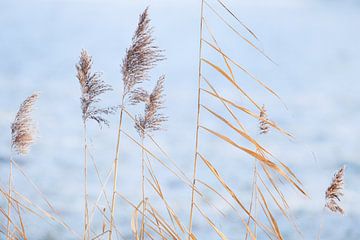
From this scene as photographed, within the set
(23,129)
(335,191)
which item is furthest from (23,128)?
Answer: (335,191)

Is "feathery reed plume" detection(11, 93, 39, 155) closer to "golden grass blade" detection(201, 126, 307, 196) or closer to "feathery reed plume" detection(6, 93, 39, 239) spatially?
"feathery reed plume" detection(6, 93, 39, 239)

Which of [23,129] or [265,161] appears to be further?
[23,129]

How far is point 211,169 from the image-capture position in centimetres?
208

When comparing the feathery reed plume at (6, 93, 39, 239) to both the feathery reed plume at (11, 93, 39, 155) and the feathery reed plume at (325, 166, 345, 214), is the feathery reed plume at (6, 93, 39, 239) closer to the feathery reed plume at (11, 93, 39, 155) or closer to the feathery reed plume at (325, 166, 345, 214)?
the feathery reed plume at (11, 93, 39, 155)

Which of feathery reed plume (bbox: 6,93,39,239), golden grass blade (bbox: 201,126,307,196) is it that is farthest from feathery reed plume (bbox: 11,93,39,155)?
golden grass blade (bbox: 201,126,307,196)

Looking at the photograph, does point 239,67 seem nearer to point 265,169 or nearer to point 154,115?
point 265,169

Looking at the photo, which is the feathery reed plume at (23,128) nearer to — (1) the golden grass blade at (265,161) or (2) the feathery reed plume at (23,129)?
(2) the feathery reed plume at (23,129)

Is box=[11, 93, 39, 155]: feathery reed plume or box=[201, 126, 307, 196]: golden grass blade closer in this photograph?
box=[201, 126, 307, 196]: golden grass blade

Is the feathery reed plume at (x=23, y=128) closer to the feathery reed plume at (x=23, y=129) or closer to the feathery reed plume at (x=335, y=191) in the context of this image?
the feathery reed plume at (x=23, y=129)

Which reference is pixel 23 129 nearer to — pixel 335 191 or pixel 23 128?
pixel 23 128

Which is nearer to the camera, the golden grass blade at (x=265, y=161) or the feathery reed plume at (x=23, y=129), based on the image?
the golden grass blade at (x=265, y=161)

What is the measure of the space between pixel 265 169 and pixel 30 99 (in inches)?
62.1

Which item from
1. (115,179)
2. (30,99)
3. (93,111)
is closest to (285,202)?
(115,179)

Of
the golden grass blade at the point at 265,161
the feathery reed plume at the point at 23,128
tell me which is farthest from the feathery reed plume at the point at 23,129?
the golden grass blade at the point at 265,161
